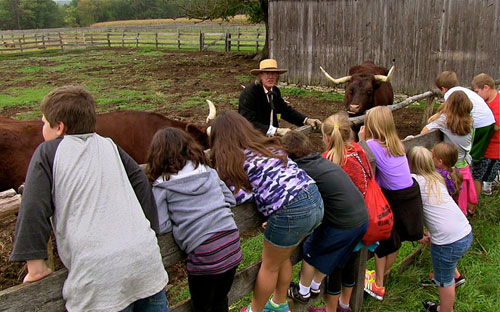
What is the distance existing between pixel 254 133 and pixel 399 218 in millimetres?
1417

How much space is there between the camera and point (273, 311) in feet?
9.96

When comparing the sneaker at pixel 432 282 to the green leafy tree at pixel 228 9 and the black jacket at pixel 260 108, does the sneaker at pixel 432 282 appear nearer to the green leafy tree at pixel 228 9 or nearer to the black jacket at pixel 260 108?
the black jacket at pixel 260 108

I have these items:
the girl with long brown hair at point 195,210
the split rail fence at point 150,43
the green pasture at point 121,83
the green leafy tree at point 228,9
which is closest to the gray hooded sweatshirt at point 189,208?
the girl with long brown hair at point 195,210

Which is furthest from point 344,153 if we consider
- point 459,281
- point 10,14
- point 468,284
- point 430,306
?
point 10,14

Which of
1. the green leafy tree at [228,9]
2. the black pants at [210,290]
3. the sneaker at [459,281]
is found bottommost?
the sneaker at [459,281]

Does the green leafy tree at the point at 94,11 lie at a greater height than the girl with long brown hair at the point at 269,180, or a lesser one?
greater

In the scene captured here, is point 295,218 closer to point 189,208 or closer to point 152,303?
point 189,208

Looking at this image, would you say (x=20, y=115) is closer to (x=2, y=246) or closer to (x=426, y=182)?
(x=2, y=246)

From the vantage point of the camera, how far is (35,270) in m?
1.85

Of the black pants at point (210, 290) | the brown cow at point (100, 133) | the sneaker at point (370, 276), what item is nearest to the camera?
the black pants at point (210, 290)

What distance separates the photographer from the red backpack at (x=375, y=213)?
299 cm

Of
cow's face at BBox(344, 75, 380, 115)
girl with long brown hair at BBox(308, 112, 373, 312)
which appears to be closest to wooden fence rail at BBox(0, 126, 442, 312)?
girl with long brown hair at BBox(308, 112, 373, 312)

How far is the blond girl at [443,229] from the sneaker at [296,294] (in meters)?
1.07

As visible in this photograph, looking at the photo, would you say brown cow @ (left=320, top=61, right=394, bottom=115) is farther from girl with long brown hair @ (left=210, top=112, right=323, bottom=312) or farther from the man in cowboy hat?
girl with long brown hair @ (left=210, top=112, right=323, bottom=312)
